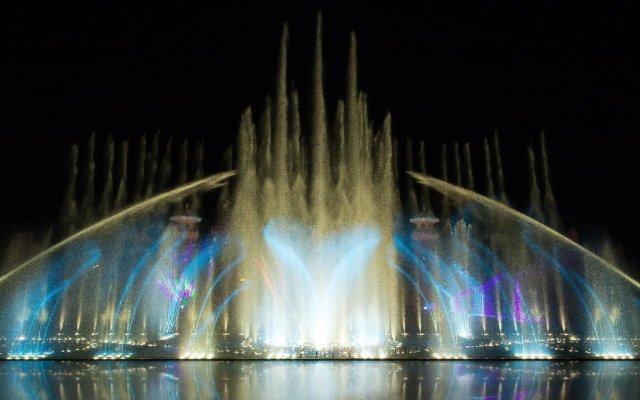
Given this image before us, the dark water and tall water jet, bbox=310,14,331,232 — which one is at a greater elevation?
tall water jet, bbox=310,14,331,232

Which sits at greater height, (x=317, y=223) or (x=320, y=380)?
(x=317, y=223)

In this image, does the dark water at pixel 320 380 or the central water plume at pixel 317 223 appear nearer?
the dark water at pixel 320 380

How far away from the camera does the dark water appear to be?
1353cm

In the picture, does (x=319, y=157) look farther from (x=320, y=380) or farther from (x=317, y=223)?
(x=320, y=380)

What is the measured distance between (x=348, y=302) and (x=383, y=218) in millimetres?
4289

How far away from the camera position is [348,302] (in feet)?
82.4

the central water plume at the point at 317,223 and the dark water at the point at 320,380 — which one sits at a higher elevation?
the central water plume at the point at 317,223

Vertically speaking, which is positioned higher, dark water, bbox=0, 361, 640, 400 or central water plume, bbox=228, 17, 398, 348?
central water plume, bbox=228, 17, 398, 348

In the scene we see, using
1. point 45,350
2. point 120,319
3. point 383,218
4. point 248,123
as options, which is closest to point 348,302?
point 383,218

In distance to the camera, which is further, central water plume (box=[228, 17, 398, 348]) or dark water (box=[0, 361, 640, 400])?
central water plume (box=[228, 17, 398, 348])

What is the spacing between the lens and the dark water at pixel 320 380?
13.5m

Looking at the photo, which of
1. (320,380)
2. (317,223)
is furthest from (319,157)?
(320,380)

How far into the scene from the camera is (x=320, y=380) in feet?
52.4

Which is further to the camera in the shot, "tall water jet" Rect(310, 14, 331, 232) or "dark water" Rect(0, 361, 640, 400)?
"tall water jet" Rect(310, 14, 331, 232)
